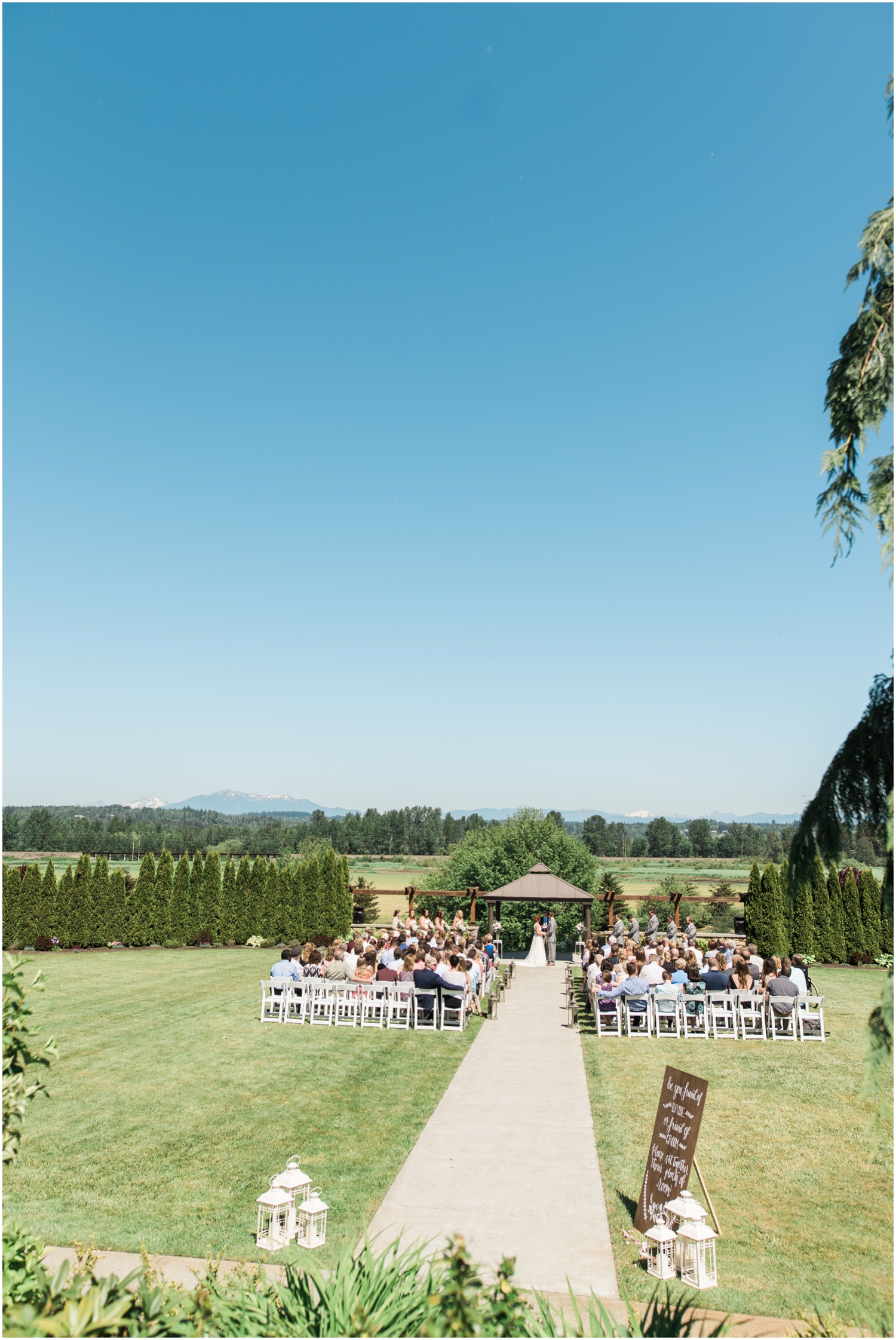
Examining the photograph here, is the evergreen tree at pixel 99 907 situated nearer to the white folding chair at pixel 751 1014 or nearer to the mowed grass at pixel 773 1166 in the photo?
the mowed grass at pixel 773 1166

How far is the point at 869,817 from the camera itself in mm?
4527

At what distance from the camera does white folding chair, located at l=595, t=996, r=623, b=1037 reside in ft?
45.9

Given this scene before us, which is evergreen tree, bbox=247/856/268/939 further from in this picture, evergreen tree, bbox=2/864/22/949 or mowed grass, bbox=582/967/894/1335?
mowed grass, bbox=582/967/894/1335

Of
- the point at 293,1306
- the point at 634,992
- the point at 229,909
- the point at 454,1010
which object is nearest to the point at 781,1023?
the point at 634,992

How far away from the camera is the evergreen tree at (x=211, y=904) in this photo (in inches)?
1017

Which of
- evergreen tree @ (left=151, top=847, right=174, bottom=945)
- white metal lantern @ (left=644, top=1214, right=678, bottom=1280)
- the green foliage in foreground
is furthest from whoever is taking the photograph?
evergreen tree @ (left=151, top=847, right=174, bottom=945)

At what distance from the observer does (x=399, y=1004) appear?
46.3 feet

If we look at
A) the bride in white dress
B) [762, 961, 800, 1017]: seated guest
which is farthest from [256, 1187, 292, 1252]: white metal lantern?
the bride in white dress

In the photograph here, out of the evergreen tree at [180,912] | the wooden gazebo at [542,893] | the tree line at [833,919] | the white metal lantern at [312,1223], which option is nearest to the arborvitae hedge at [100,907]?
the evergreen tree at [180,912]

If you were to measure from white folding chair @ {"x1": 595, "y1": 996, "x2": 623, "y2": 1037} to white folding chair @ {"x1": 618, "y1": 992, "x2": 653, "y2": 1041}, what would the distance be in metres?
0.10

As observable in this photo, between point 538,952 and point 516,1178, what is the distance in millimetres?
15118

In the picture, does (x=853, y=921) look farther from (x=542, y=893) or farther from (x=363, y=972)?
(x=363, y=972)

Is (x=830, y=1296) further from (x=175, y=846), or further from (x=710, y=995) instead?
(x=175, y=846)

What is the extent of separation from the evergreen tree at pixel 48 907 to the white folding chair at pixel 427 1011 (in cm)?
1572
